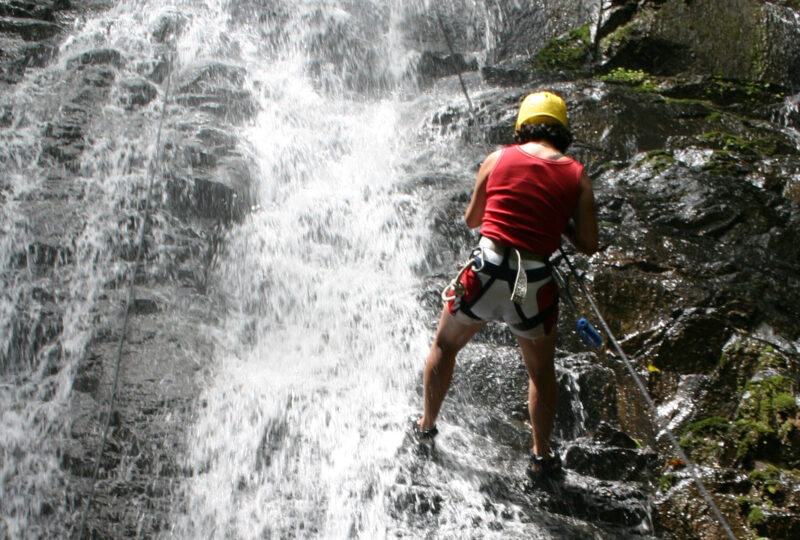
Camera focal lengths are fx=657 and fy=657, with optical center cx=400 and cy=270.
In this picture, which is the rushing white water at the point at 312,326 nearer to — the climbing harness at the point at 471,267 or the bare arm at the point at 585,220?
the climbing harness at the point at 471,267

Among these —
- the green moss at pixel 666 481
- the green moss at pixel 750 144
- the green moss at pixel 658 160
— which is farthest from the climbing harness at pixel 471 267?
→ the green moss at pixel 750 144

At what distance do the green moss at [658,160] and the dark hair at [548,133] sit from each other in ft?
12.6

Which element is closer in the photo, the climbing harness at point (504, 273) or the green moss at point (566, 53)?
the climbing harness at point (504, 273)

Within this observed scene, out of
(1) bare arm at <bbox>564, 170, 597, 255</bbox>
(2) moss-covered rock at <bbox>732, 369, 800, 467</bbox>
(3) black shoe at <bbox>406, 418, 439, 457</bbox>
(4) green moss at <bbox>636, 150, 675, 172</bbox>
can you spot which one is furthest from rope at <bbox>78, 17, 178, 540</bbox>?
(4) green moss at <bbox>636, 150, 675, 172</bbox>

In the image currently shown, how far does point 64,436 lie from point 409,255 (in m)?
3.32

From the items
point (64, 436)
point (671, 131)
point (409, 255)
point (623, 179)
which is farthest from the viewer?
point (671, 131)

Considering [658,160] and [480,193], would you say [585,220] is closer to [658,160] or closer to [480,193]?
[480,193]

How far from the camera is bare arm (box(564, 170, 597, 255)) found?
129 inches

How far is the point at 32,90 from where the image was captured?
7.82 m

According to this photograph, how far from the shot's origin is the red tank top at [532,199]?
10.6 feet

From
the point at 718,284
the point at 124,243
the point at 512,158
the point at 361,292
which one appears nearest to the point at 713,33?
the point at 718,284

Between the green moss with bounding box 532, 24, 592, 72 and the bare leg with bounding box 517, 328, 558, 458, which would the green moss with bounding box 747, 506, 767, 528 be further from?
the green moss with bounding box 532, 24, 592, 72

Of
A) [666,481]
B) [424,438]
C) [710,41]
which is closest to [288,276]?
[424,438]

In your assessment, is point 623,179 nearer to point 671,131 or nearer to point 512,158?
point 671,131
